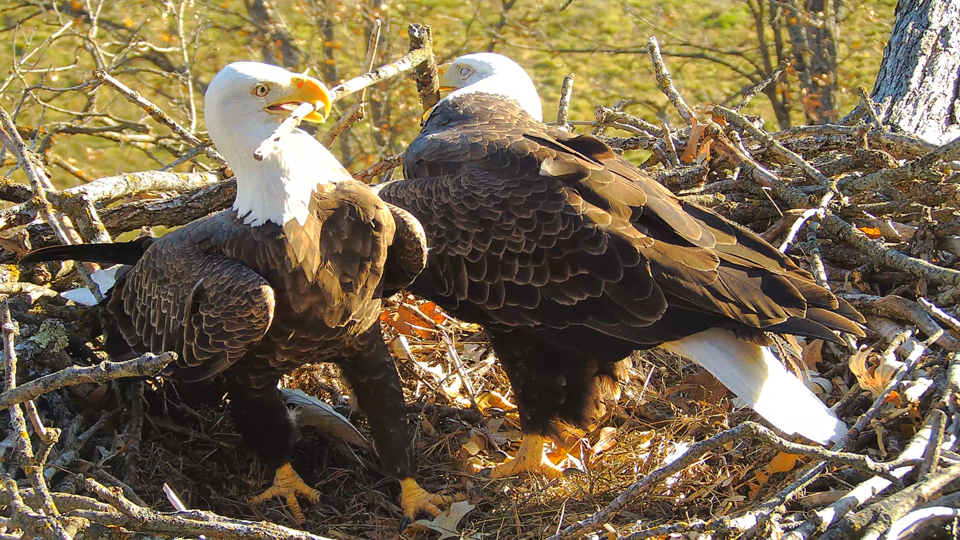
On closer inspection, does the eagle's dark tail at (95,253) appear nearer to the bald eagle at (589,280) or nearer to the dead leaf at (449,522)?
the bald eagle at (589,280)

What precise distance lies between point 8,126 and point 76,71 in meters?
7.95

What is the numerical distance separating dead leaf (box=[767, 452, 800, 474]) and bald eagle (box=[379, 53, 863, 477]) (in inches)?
3.9

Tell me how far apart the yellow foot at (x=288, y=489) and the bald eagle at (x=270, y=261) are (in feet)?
1.11

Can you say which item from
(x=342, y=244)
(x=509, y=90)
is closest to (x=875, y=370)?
(x=342, y=244)

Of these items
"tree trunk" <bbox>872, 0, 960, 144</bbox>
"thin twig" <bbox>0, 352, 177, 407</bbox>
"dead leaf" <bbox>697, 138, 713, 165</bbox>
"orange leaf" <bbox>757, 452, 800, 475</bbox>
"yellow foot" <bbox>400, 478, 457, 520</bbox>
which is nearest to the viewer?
"thin twig" <bbox>0, 352, 177, 407</bbox>

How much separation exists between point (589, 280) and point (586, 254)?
3.6 inches

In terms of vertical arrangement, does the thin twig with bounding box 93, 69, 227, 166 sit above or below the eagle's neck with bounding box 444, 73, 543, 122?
below

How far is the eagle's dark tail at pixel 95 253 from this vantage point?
3.11 meters

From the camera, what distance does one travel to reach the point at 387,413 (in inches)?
125

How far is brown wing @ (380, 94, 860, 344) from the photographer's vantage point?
2.93 m

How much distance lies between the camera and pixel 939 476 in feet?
7.83

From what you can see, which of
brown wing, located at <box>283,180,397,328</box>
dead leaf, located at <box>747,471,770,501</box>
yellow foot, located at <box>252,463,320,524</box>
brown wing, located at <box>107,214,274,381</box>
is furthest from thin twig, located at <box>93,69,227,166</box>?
dead leaf, located at <box>747,471,770,501</box>

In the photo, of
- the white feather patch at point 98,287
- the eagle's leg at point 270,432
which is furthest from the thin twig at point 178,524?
the white feather patch at point 98,287

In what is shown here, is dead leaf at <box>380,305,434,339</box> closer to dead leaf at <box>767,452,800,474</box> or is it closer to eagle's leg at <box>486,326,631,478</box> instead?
eagle's leg at <box>486,326,631,478</box>
